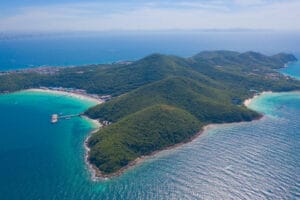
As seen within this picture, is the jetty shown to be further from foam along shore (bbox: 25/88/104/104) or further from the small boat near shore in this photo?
foam along shore (bbox: 25/88/104/104)

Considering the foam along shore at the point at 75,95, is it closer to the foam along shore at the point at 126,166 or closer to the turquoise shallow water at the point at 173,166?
the turquoise shallow water at the point at 173,166

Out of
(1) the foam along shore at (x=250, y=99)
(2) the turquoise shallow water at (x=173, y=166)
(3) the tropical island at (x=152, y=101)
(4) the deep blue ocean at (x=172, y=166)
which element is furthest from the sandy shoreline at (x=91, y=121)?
(1) the foam along shore at (x=250, y=99)

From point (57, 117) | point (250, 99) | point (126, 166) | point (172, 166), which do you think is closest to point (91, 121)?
point (57, 117)

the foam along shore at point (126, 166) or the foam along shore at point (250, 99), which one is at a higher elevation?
the foam along shore at point (250, 99)

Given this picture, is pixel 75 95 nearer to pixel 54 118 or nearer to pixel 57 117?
pixel 57 117

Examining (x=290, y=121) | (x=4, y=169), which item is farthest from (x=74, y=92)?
(x=290, y=121)

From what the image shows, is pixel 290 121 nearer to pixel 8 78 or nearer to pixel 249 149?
pixel 249 149
